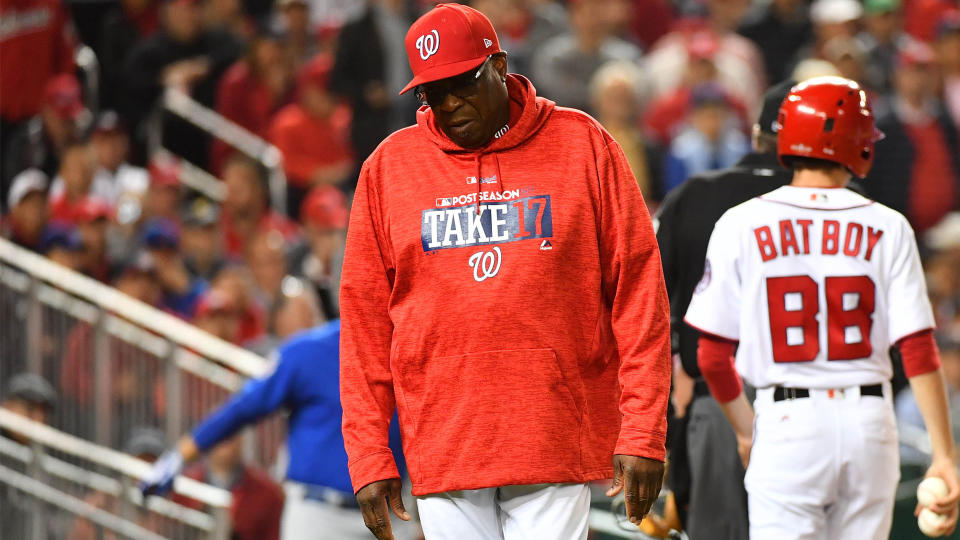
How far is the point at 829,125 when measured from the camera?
14.8ft

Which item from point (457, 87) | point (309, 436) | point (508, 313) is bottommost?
point (309, 436)

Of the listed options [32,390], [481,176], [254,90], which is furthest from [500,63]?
[254,90]

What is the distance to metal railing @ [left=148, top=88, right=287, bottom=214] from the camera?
1243 centimetres

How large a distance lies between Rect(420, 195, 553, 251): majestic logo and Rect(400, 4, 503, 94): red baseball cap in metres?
0.33

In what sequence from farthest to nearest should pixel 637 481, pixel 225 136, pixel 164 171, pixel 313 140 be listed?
pixel 225 136 → pixel 313 140 → pixel 164 171 → pixel 637 481

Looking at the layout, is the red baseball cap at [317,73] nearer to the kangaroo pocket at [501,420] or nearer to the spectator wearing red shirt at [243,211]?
the spectator wearing red shirt at [243,211]

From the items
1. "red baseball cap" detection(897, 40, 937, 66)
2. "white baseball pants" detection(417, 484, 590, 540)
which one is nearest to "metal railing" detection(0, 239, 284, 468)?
"white baseball pants" detection(417, 484, 590, 540)

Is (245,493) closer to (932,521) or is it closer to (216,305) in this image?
(216,305)

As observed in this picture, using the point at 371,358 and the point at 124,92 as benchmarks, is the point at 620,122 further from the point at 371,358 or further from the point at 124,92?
the point at 371,358

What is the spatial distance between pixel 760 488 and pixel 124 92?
29.4ft

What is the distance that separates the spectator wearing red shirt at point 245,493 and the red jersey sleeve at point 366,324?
413 centimetres

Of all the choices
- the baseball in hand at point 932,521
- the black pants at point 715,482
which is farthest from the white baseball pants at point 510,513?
the black pants at point 715,482

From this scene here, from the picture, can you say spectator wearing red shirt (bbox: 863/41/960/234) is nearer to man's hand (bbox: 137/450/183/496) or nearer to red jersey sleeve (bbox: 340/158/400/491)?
man's hand (bbox: 137/450/183/496)

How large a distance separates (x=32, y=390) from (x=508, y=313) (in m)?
5.05
